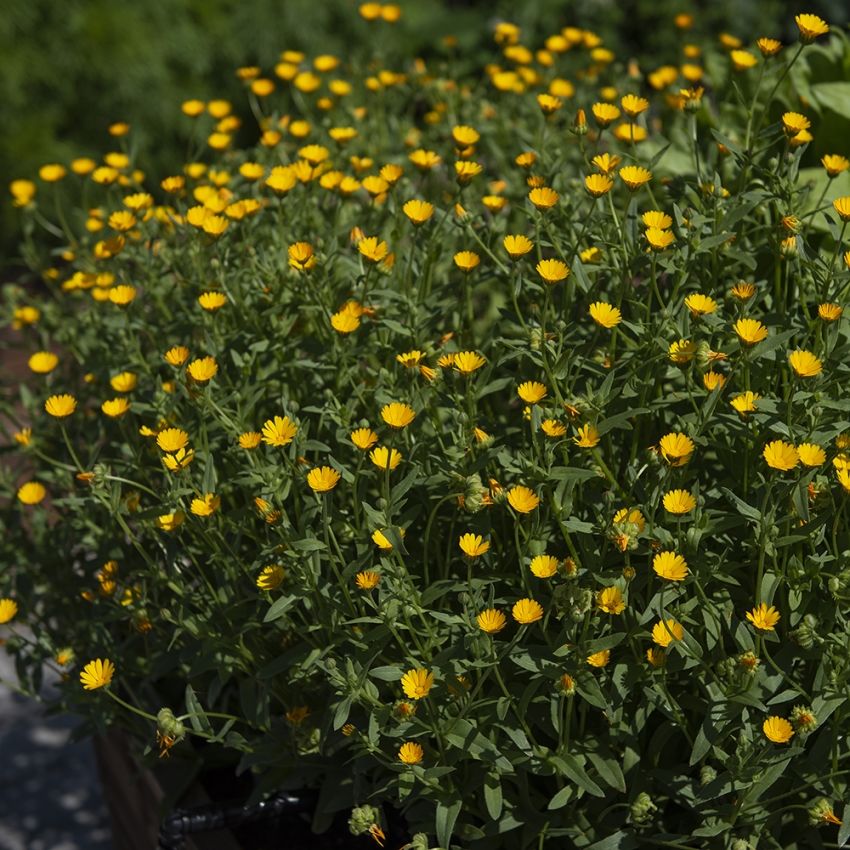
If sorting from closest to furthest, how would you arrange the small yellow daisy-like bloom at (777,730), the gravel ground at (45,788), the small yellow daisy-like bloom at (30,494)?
the small yellow daisy-like bloom at (777,730), the small yellow daisy-like bloom at (30,494), the gravel ground at (45,788)

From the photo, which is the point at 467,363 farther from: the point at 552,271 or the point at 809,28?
the point at 809,28

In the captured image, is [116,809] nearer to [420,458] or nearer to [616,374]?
[420,458]

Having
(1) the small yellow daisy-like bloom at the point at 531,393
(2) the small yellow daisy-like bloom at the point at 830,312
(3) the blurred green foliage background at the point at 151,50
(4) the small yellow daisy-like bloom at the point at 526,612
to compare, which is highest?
(2) the small yellow daisy-like bloom at the point at 830,312

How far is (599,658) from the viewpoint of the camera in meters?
1.29

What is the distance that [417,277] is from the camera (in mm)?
1737

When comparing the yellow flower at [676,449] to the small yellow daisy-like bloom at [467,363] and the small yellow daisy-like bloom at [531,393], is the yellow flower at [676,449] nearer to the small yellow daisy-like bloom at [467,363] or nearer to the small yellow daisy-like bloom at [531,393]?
the small yellow daisy-like bloom at [531,393]

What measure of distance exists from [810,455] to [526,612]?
34cm

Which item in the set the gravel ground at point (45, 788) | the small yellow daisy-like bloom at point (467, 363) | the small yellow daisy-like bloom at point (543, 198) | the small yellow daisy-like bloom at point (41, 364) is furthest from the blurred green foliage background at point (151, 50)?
the small yellow daisy-like bloom at point (467, 363)

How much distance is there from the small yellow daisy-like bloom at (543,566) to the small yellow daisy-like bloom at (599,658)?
0.32ft

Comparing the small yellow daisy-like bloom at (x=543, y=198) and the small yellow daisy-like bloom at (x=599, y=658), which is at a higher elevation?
the small yellow daisy-like bloom at (x=543, y=198)

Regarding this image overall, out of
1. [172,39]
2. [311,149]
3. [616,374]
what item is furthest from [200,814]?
[172,39]

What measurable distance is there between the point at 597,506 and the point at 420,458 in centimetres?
26

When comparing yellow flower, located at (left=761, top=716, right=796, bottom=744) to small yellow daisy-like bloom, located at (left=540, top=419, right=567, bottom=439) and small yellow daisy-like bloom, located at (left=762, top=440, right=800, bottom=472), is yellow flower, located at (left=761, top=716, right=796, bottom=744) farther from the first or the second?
small yellow daisy-like bloom, located at (left=540, top=419, right=567, bottom=439)

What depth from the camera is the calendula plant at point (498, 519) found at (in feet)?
4.28
